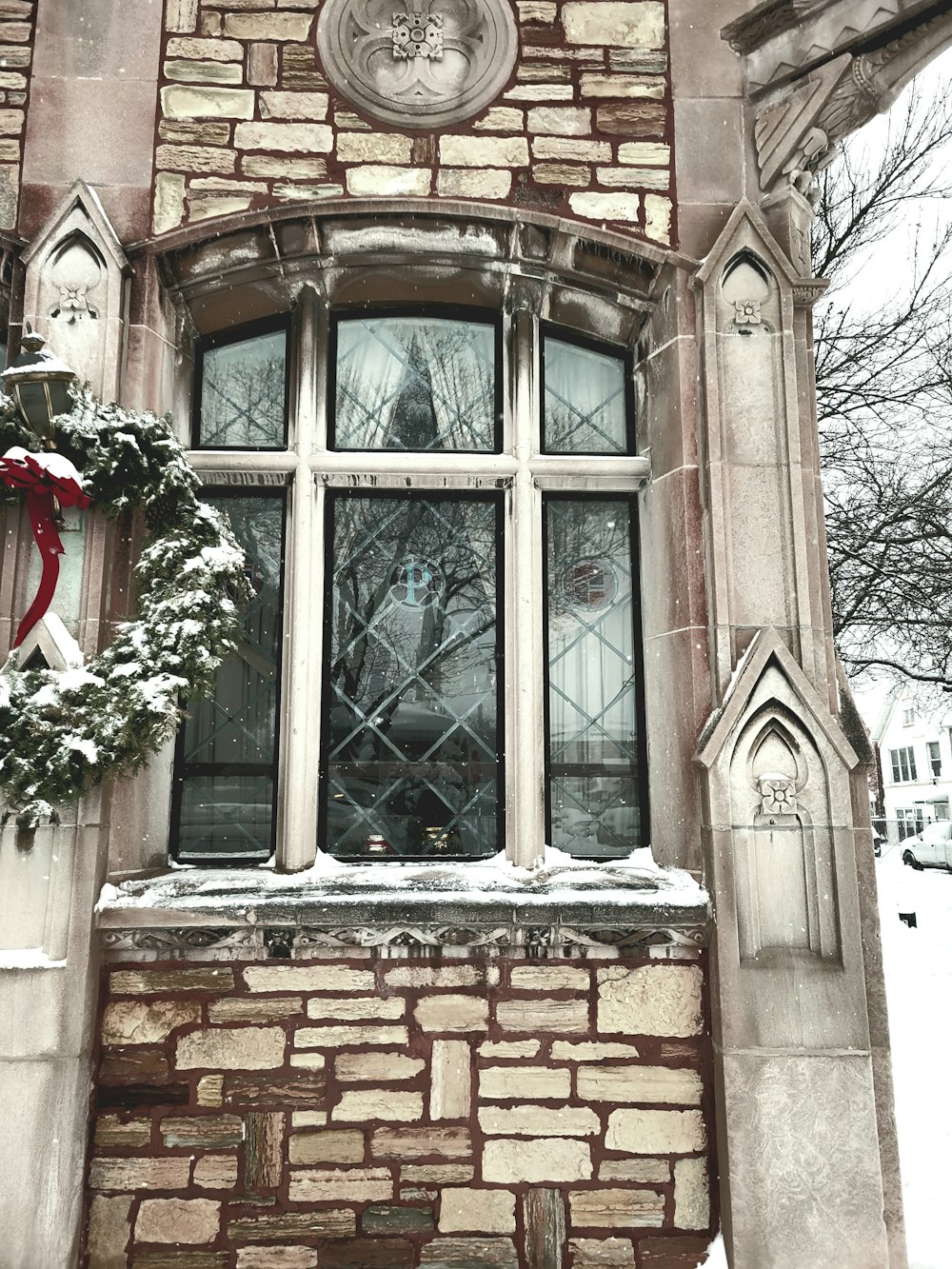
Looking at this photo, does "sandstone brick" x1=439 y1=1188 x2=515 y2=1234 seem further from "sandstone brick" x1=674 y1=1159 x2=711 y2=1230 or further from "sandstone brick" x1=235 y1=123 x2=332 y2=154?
"sandstone brick" x1=235 y1=123 x2=332 y2=154

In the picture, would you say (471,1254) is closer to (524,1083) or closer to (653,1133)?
(524,1083)

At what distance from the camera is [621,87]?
3715mm

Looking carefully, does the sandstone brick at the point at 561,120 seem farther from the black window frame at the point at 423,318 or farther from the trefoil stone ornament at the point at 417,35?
the black window frame at the point at 423,318

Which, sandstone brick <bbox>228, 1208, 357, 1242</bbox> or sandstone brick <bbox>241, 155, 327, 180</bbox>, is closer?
sandstone brick <bbox>228, 1208, 357, 1242</bbox>

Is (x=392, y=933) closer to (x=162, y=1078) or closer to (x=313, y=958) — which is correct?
(x=313, y=958)

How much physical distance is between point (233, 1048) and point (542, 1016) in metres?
1.07

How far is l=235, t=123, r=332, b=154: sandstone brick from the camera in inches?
143

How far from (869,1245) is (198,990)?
235 cm

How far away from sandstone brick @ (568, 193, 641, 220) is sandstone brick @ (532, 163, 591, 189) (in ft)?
0.19

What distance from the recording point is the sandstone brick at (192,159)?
11.8ft

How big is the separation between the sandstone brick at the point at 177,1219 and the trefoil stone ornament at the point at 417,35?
4402 millimetres

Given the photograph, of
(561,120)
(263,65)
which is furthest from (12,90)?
(561,120)

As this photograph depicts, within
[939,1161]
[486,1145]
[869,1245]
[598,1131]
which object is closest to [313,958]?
[486,1145]

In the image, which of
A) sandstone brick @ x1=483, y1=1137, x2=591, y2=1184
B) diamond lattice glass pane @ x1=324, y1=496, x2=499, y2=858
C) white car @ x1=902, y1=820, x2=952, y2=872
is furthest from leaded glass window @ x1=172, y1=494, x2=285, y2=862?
white car @ x1=902, y1=820, x2=952, y2=872
